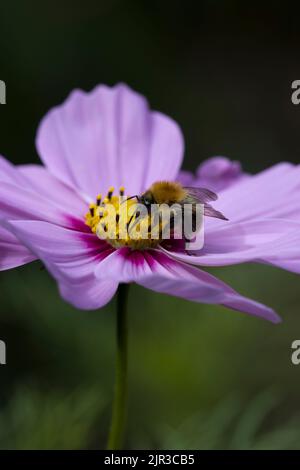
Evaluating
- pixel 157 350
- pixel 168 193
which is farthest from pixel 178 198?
pixel 157 350

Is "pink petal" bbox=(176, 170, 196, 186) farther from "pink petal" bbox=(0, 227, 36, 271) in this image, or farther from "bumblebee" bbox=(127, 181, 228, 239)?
"pink petal" bbox=(0, 227, 36, 271)

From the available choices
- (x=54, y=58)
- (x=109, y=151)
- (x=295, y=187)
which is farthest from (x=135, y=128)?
(x=54, y=58)

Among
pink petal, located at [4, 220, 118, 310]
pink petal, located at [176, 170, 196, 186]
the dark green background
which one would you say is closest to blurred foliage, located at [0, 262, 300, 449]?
the dark green background

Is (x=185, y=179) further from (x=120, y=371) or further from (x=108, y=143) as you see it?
(x=120, y=371)

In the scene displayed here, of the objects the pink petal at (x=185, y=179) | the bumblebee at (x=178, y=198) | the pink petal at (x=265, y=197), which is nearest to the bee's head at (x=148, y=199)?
the bumblebee at (x=178, y=198)

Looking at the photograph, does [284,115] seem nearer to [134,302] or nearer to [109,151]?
[134,302]

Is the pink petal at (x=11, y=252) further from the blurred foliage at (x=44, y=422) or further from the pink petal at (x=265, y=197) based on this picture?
the blurred foliage at (x=44, y=422)
